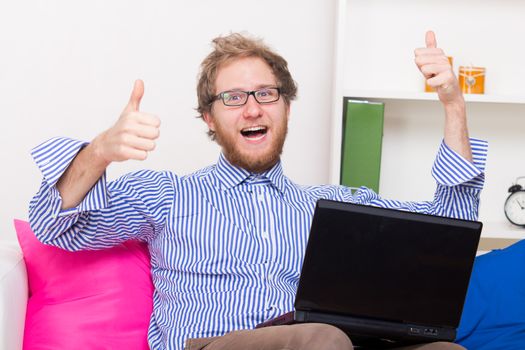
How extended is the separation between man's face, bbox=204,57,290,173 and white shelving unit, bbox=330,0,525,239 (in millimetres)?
677

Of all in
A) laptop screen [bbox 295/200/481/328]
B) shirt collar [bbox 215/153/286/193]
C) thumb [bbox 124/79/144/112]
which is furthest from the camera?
shirt collar [bbox 215/153/286/193]

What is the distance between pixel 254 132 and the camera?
1.99 metres

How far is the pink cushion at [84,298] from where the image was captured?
1.76 m

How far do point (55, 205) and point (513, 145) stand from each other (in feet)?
5.80

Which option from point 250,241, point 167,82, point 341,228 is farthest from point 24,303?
point 167,82

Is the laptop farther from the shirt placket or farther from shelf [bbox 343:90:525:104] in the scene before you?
shelf [bbox 343:90:525:104]

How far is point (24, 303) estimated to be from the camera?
1.77 metres

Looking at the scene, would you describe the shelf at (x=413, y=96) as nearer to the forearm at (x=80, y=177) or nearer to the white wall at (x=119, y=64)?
the white wall at (x=119, y=64)

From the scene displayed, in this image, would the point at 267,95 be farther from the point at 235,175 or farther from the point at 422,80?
the point at 422,80

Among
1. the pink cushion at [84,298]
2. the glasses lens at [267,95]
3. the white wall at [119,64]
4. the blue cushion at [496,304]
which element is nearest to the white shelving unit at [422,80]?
the white wall at [119,64]

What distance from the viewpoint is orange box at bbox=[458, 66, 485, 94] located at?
2.60 metres

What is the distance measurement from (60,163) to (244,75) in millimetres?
595

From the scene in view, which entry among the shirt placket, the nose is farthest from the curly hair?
the shirt placket

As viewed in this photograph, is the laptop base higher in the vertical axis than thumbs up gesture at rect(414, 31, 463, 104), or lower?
lower
